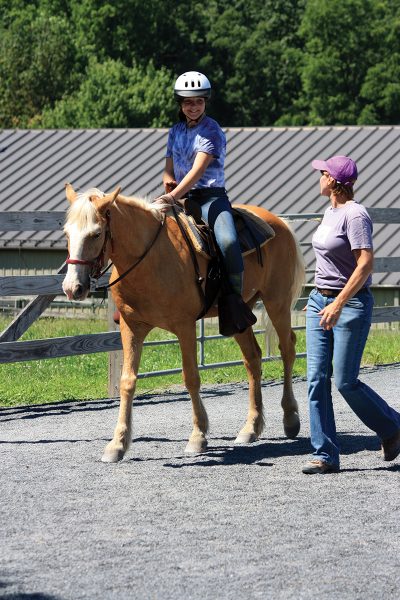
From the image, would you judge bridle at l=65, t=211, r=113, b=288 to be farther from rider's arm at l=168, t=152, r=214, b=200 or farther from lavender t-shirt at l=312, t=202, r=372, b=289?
lavender t-shirt at l=312, t=202, r=372, b=289

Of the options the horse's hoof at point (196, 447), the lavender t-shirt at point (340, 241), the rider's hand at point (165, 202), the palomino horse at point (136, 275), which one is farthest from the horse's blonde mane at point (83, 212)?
the horse's hoof at point (196, 447)

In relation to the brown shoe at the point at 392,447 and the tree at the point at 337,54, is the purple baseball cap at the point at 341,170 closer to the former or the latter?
the brown shoe at the point at 392,447

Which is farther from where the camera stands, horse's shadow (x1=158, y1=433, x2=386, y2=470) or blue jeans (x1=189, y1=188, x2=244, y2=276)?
blue jeans (x1=189, y1=188, x2=244, y2=276)

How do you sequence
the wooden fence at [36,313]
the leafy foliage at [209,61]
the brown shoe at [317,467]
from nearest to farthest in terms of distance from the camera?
the brown shoe at [317,467]
the wooden fence at [36,313]
the leafy foliage at [209,61]

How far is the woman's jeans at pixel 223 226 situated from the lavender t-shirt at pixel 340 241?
1191mm

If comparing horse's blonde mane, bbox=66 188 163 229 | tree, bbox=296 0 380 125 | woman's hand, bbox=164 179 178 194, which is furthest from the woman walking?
tree, bbox=296 0 380 125

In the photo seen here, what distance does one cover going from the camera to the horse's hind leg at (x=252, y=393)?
8750mm

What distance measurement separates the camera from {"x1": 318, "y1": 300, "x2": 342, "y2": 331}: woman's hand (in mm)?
7055

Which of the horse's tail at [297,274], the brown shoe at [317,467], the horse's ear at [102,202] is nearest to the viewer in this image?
the brown shoe at [317,467]

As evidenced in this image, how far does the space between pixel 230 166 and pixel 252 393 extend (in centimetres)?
2446

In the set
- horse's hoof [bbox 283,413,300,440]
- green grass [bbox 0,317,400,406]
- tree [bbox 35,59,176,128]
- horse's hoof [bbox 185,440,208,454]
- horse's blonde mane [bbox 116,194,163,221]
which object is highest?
horse's blonde mane [bbox 116,194,163,221]

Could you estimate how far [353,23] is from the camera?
62062mm

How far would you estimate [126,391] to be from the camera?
804cm

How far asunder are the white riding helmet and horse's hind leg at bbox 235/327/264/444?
200 cm
